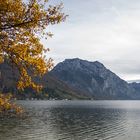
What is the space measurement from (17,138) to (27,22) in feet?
214

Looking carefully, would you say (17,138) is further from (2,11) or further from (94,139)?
(2,11)

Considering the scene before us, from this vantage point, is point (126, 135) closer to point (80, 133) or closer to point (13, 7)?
point (80, 133)

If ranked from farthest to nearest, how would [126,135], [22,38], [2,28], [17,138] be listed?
[126,135], [17,138], [22,38], [2,28]

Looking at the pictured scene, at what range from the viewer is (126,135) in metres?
93.1

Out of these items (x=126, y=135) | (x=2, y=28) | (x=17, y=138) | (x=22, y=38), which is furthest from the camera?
(x=126, y=135)

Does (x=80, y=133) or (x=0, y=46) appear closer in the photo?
(x=0, y=46)

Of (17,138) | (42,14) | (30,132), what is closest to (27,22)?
(42,14)

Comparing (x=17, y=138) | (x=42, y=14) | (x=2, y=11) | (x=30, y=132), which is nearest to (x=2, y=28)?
(x=2, y=11)

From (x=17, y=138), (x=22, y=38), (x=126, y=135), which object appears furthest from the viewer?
(x=126, y=135)

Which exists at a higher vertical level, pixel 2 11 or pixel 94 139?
pixel 2 11

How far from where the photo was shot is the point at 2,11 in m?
20.5

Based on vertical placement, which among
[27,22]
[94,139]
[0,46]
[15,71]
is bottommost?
[94,139]

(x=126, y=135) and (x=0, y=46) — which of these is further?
(x=126, y=135)

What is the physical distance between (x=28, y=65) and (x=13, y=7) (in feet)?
12.7
